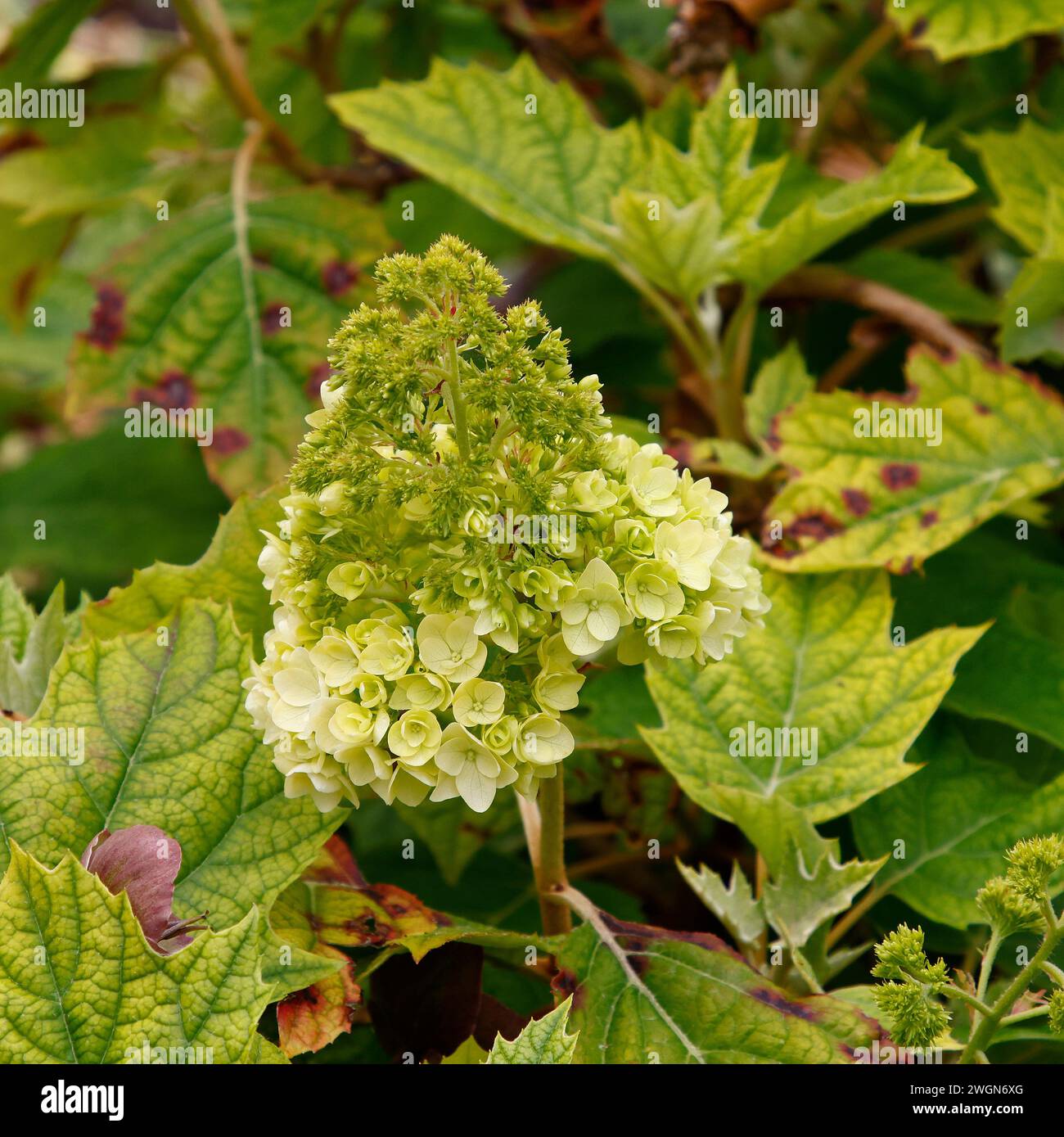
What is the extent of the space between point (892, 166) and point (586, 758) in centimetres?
73

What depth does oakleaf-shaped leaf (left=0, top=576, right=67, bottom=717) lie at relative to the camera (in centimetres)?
117

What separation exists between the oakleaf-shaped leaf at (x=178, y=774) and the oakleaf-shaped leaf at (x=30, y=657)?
4.6 inches

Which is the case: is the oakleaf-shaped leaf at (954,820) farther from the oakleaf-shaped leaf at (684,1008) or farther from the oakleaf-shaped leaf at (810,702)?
the oakleaf-shaped leaf at (684,1008)

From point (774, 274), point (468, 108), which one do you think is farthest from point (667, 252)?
point (468, 108)

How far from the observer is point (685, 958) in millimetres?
1048

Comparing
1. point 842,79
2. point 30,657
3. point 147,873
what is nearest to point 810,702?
point 147,873

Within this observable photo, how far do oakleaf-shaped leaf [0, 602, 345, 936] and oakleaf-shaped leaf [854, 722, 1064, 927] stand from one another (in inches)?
22.3

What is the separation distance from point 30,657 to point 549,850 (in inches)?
20.9

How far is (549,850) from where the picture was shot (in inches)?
40.9

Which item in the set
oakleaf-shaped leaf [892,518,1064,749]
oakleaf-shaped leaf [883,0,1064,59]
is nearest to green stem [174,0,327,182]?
oakleaf-shaped leaf [883,0,1064,59]

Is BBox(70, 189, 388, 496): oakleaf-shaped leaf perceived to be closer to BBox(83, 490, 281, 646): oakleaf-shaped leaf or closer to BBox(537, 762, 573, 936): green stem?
BBox(83, 490, 281, 646): oakleaf-shaped leaf

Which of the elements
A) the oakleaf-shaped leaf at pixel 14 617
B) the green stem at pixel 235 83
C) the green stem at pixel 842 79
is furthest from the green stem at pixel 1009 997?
the green stem at pixel 235 83

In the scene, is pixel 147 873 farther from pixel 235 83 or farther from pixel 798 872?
pixel 235 83

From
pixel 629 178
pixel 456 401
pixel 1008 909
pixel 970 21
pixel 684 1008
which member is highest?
pixel 970 21
